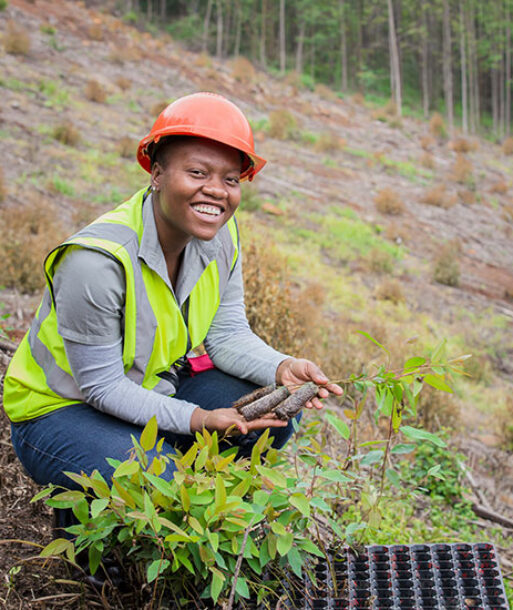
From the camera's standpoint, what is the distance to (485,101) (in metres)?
36.8

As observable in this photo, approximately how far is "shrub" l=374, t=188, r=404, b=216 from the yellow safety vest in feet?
32.7

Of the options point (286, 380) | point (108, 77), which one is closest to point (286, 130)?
point (108, 77)

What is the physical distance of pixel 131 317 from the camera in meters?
1.81

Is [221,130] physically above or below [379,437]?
above

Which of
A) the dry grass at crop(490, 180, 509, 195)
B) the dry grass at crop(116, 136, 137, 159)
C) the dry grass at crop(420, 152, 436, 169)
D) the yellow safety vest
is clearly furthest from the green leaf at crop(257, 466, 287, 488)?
the dry grass at crop(420, 152, 436, 169)

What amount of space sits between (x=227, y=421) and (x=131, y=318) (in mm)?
440

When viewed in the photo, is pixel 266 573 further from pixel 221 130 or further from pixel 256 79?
pixel 256 79

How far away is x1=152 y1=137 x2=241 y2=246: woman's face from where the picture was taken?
5.97ft

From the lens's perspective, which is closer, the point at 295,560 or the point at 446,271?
the point at 295,560

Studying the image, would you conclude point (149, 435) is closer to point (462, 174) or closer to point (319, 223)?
point (319, 223)

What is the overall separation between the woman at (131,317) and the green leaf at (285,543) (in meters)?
0.34

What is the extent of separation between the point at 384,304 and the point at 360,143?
10582 mm

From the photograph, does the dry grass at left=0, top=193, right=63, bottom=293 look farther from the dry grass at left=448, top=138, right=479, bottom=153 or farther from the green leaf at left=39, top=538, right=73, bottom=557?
the dry grass at left=448, top=138, right=479, bottom=153

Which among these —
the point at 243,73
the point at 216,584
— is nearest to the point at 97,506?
the point at 216,584
